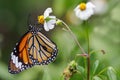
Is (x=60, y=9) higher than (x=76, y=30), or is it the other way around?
(x=60, y=9)

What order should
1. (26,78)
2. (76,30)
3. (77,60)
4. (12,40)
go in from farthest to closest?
(12,40) < (26,78) < (76,30) < (77,60)

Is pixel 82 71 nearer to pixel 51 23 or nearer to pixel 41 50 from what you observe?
pixel 51 23

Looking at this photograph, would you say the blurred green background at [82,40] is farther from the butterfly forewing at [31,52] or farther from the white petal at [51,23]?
the white petal at [51,23]

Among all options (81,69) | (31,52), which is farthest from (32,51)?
(81,69)

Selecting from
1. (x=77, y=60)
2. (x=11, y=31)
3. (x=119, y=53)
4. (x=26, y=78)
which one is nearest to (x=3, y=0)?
(x=11, y=31)

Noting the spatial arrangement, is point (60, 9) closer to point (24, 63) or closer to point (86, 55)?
point (24, 63)

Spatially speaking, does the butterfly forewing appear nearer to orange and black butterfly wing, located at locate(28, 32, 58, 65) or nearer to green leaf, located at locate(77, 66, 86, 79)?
orange and black butterfly wing, located at locate(28, 32, 58, 65)

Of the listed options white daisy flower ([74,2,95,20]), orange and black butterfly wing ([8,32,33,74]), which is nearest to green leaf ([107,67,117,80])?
white daisy flower ([74,2,95,20])
